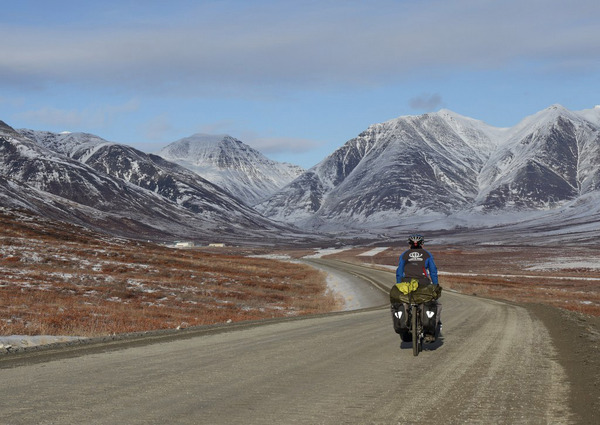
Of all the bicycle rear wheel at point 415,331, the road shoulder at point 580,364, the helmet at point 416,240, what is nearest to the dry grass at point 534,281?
the road shoulder at point 580,364

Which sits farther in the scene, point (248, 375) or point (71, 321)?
point (71, 321)

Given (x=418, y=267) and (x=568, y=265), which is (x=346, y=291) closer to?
(x=418, y=267)

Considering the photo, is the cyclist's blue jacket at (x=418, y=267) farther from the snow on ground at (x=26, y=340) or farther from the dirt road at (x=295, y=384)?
the snow on ground at (x=26, y=340)

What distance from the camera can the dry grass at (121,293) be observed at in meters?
28.8

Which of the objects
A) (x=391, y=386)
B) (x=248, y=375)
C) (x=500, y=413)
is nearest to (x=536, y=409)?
(x=500, y=413)

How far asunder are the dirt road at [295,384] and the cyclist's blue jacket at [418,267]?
1.86 meters

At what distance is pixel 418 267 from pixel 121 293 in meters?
33.3

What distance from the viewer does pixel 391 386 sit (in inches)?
425

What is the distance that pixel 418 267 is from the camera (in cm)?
1554

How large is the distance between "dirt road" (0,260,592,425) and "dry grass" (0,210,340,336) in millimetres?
11038

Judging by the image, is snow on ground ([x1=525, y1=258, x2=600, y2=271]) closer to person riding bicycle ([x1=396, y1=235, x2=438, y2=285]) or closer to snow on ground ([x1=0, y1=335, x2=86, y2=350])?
person riding bicycle ([x1=396, y1=235, x2=438, y2=285])

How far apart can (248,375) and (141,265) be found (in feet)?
188

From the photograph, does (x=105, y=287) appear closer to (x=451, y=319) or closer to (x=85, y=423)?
(x=451, y=319)

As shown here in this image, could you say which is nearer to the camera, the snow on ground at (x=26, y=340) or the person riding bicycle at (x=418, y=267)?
the person riding bicycle at (x=418, y=267)
